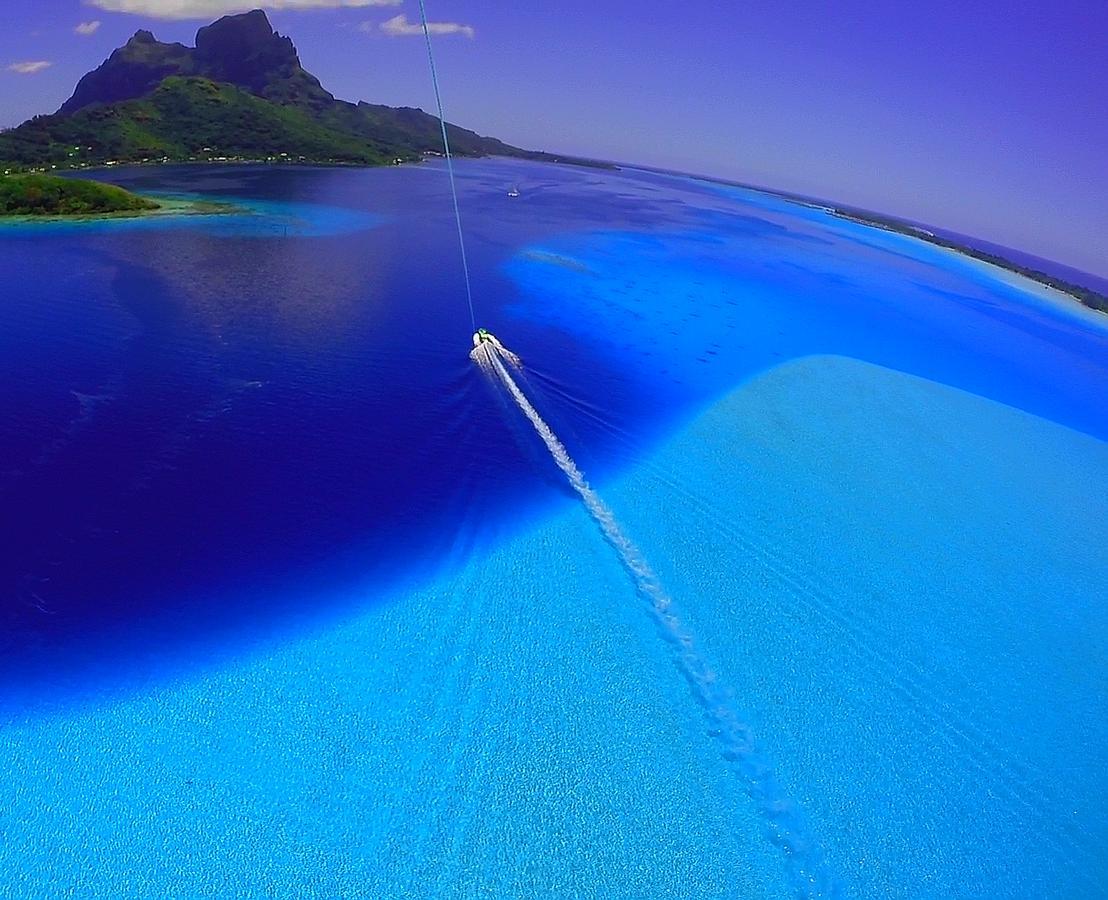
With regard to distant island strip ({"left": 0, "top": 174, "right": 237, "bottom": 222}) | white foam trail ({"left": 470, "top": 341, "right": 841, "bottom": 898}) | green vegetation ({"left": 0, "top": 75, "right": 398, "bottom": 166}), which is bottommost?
white foam trail ({"left": 470, "top": 341, "right": 841, "bottom": 898})

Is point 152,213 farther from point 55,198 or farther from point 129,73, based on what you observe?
point 129,73

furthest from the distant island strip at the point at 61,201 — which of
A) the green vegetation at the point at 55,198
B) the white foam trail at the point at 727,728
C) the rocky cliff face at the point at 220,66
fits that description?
the rocky cliff face at the point at 220,66

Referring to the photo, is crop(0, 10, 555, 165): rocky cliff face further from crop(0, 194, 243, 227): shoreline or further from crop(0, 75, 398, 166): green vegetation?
crop(0, 194, 243, 227): shoreline

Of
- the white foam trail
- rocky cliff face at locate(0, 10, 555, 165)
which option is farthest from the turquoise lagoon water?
rocky cliff face at locate(0, 10, 555, 165)

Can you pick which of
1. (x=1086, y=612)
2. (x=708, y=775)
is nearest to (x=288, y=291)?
(x=708, y=775)

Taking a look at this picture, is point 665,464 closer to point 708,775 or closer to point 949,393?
point 708,775

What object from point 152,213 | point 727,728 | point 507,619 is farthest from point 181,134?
point 727,728

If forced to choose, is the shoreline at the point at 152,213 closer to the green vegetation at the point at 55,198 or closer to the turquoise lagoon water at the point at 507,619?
the green vegetation at the point at 55,198
